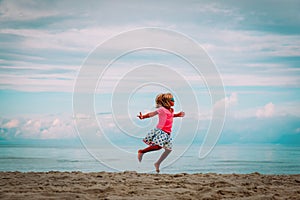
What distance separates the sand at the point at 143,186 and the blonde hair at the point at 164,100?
1518 mm

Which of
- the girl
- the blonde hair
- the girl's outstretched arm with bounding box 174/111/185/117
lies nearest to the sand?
the girl

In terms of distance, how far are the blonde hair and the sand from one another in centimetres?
152

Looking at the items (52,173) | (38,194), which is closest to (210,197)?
(38,194)

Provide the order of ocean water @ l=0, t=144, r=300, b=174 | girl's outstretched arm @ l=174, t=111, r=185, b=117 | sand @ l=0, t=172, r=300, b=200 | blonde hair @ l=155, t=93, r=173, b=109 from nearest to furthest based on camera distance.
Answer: sand @ l=0, t=172, r=300, b=200 < blonde hair @ l=155, t=93, r=173, b=109 < girl's outstretched arm @ l=174, t=111, r=185, b=117 < ocean water @ l=0, t=144, r=300, b=174

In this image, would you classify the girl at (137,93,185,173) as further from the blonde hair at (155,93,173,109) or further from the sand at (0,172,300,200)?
the sand at (0,172,300,200)

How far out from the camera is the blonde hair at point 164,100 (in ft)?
27.5

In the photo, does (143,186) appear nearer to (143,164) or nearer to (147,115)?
(147,115)

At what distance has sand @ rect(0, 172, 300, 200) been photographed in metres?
5.78

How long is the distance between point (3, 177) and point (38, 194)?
2.13 metres

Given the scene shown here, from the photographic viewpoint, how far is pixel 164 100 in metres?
8.38

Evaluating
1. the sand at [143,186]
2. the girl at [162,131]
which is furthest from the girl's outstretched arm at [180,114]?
the sand at [143,186]

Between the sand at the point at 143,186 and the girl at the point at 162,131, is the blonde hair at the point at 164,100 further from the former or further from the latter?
the sand at the point at 143,186

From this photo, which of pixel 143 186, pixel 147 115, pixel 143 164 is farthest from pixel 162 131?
pixel 143 164

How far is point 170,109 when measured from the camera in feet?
27.5
